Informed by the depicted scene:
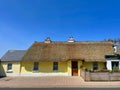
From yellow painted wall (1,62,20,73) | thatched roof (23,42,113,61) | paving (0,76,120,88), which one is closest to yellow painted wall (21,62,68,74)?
Result: yellow painted wall (1,62,20,73)

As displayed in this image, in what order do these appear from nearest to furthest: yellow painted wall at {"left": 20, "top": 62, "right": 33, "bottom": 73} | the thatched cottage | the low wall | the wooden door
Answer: the low wall < the thatched cottage < the wooden door < yellow painted wall at {"left": 20, "top": 62, "right": 33, "bottom": 73}

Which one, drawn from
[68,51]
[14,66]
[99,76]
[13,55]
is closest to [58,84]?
[99,76]

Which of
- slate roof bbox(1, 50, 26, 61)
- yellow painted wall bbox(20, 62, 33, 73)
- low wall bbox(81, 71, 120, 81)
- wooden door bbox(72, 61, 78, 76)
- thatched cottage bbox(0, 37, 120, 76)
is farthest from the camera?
slate roof bbox(1, 50, 26, 61)

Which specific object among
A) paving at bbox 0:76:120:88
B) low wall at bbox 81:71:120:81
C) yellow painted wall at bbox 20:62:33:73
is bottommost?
paving at bbox 0:76:120:88

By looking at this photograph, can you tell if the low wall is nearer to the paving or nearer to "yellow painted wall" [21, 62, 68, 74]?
the paving

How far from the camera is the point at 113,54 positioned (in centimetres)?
2958

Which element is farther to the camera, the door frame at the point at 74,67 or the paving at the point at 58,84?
the door frame at the point at 74,67

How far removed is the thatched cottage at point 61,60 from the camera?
1174 inches

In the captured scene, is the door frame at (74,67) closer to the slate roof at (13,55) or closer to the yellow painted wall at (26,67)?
the yellow painted wall at (26,67)

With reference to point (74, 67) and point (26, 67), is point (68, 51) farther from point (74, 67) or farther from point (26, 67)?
point (26, 67)

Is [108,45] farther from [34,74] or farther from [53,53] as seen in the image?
[34,74]

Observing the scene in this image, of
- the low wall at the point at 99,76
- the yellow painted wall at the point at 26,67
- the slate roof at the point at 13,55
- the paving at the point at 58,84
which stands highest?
the slate roof at the point at 13,55

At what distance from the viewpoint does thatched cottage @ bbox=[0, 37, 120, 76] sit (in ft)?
97.9

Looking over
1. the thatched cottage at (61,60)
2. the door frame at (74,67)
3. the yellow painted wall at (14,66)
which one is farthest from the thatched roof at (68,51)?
the yellow painted wall at (14,66)
